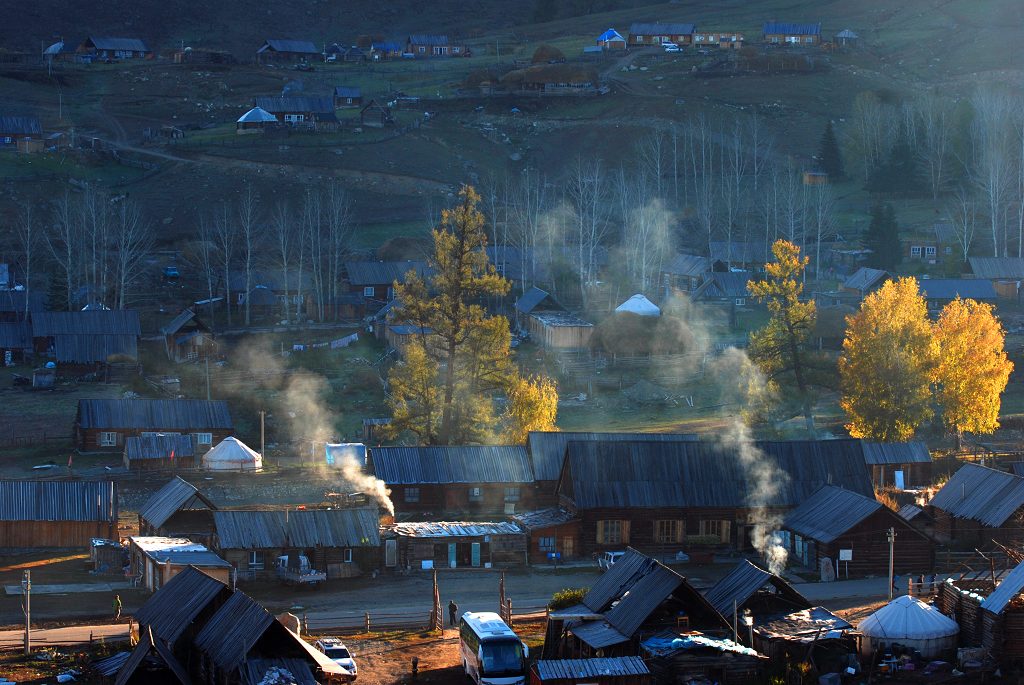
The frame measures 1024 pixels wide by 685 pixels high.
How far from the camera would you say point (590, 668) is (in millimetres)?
32062

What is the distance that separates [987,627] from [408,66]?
126m

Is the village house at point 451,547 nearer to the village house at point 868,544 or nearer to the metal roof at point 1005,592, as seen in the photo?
the village house at point 868,544

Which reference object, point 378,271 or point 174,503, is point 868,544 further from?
point 378,271

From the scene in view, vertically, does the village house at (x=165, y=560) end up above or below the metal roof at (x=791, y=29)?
below

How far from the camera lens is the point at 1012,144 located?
116 m

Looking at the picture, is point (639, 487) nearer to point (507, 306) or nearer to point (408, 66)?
point (507, 306)

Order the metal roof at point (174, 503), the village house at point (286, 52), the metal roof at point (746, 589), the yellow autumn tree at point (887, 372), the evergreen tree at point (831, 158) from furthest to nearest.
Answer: the village house at point (286, 52)
the evergreen tree at point (831, 158)
the yellow autumn tree at point (887, 372)
the metal roof at point (174, 503)
the metal roof at point (746, 589)

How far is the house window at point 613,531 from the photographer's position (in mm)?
49688

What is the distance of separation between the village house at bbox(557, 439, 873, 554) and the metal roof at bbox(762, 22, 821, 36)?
109m

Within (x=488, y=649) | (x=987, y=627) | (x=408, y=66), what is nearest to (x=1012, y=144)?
(x=408, y=66)

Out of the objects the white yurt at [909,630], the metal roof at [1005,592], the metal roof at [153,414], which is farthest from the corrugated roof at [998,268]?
the white yurt at [909,630]

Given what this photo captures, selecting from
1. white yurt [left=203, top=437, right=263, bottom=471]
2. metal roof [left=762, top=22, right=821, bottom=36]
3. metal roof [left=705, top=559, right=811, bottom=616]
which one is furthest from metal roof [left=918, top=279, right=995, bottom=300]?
metal roof [left=762, top=22, right=821, bottom=36]

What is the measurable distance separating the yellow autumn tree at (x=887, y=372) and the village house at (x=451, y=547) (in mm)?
19595

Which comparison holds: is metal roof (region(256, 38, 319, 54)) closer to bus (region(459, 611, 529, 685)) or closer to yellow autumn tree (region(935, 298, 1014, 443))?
yellow autumn tree (region(935, 298, 1014, 443))
